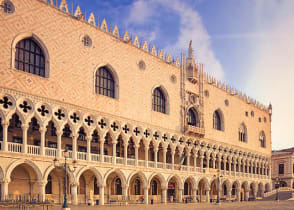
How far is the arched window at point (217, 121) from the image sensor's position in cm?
3836

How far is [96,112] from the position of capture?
82.5 ft

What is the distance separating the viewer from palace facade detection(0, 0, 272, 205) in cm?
2095

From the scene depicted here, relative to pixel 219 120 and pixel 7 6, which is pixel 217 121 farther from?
pixel 7 6

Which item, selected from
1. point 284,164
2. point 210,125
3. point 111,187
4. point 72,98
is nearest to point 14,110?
point 72,98

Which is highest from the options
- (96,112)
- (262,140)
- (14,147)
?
(96,112)

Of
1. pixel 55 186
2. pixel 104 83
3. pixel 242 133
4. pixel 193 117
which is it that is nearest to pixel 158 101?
pixel 193 117

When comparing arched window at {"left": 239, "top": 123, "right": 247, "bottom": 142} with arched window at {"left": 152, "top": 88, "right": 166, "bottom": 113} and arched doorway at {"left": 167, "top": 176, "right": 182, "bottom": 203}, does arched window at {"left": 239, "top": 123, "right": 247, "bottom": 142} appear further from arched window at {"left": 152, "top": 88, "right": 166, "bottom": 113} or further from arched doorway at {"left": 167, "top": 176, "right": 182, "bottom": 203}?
arched window at {"left": 152, "top": 88, "right": 166, "bottom": 113}

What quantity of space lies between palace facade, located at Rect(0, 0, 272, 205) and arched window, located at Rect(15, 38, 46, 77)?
0.06 m

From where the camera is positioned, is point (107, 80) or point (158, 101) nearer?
point (107, 80)

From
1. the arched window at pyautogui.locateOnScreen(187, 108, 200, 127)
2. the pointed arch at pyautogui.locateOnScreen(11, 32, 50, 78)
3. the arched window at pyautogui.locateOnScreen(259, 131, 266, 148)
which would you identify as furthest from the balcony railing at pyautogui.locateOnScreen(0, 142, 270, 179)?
the arched window at pyautogui.locateOnScreen(259, 131, 266, 148)

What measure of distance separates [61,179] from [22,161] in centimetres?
533

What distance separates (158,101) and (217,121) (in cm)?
994

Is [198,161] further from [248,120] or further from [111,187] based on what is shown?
[111,187]

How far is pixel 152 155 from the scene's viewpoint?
33.2 m
